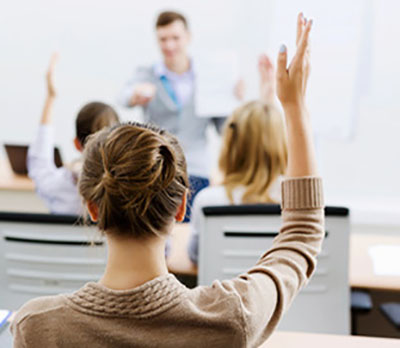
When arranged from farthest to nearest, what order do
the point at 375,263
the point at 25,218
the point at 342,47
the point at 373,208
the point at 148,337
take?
the point at 373,208, the point at 342,47, the point at 375,263, the point at 25,218, the point at 148,337

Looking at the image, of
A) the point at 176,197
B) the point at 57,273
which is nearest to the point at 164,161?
the point at 176,197

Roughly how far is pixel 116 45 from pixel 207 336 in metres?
2.92

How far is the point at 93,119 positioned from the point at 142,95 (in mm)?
1031

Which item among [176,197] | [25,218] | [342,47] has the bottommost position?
[25,218]

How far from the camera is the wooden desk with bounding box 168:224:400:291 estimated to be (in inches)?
75.8

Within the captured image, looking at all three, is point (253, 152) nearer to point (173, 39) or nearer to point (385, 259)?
point (385, 259)

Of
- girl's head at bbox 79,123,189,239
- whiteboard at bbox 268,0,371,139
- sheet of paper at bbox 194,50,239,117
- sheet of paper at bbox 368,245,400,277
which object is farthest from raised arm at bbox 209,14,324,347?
whiteboard at bbox 268,0,371,139

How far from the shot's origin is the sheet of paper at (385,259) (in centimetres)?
201

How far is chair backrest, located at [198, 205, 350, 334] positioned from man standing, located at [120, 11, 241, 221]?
1.27 metres

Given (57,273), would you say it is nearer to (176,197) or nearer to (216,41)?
(176,197)

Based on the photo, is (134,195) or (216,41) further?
(216,41)

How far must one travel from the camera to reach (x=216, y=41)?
3.33 meters

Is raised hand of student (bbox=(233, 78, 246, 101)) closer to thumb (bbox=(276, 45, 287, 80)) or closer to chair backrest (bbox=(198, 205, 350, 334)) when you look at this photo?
chair backrest (bbox=(198, 205, 350, 334))

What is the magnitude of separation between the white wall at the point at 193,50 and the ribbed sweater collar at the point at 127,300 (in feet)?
7.73
